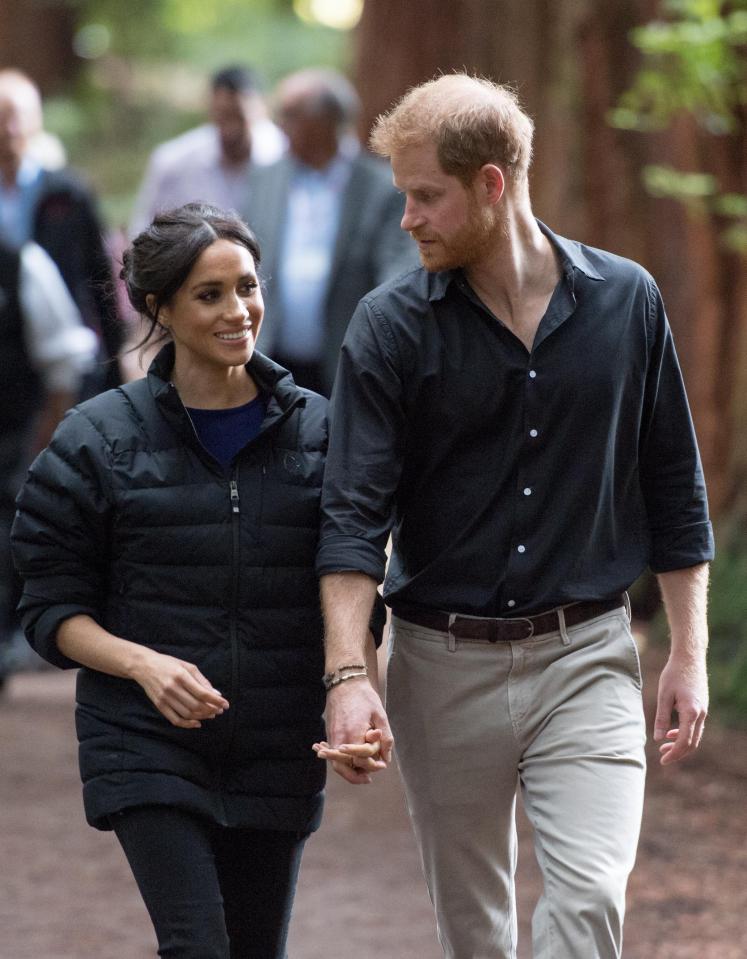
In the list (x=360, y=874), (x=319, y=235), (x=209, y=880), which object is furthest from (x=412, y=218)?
(x=319, y=235)

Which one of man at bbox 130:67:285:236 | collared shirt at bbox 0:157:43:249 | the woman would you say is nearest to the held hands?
the woman

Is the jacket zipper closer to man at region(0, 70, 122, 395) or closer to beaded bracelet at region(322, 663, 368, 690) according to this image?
beaded bracelet at region(322, 663, 368, 690)

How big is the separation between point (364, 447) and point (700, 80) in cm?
423

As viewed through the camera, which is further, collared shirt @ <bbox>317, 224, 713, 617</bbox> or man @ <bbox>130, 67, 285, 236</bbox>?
man @ <bbox>130, 67, 285, 236</bbox>

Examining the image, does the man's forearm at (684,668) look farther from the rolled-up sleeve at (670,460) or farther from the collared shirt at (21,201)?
the collared shirt at (21,201)

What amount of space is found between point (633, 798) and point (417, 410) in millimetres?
926

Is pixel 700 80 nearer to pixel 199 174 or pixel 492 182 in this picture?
pixel 199 174

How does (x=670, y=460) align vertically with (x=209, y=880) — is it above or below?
above

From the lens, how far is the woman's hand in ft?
11.7

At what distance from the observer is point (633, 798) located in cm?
383

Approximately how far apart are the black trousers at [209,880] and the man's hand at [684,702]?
0.83m

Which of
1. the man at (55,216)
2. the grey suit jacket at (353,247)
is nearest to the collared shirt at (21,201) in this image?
the man at (55,216)

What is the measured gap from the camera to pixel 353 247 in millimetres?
8109

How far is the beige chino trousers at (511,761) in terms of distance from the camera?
377cm
